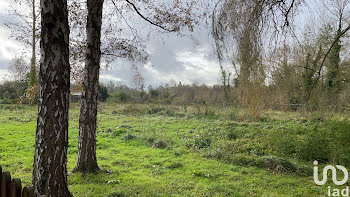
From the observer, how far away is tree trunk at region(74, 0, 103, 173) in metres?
5.08

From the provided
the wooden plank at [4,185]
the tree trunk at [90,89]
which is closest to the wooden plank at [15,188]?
the wooden plank at [4,185]

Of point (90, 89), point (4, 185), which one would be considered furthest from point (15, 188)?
point (90, 89)

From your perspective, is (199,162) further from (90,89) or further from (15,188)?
(15,188)

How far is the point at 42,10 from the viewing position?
3.16 m

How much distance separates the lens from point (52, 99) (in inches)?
125

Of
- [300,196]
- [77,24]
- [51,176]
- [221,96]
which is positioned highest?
[77,24]

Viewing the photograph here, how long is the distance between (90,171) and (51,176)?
197 cm

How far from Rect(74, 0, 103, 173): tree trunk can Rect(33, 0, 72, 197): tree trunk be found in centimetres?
181

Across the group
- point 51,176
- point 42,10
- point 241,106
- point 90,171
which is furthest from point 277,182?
point 241,106

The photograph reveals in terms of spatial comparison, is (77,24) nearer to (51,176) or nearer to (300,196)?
(51,176)

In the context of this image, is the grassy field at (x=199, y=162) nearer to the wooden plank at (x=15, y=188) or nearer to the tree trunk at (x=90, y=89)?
the tree trunk at (x=90, y=89)

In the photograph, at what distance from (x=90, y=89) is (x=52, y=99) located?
1997 millimetres

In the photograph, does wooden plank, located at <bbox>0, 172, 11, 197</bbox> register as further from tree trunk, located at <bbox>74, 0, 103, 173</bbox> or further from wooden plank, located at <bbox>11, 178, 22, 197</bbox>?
tree trunk, located at <bbox>74, 0, 103, 173</bbox>

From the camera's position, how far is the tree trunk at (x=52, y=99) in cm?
314
